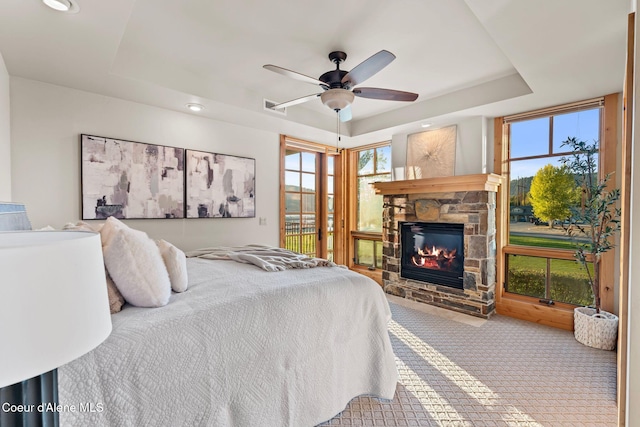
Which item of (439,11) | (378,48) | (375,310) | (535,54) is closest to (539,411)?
(375,310)

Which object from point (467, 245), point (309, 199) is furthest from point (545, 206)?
point (309, 199)

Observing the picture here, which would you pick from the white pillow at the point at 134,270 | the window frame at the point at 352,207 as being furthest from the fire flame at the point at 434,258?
the white pillow at the point at 134,270

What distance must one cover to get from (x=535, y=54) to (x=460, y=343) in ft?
7.89

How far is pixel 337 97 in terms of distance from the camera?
2.38 metres

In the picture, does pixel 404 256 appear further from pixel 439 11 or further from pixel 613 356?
pixel 439 11

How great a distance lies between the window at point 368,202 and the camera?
4930mm

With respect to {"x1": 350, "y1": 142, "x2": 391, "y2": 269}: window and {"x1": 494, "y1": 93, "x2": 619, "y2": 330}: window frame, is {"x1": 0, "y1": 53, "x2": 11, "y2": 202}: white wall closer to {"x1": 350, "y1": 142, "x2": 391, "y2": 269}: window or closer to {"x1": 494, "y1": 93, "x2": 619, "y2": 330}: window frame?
{"x1": 350, "y1": 142, "x2": 391, "y2": 269}: window

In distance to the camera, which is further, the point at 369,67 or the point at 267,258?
the point at 267,258

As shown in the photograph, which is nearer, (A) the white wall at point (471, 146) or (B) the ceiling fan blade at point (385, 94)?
(B) the ceiling fan blade at point (385, 94)

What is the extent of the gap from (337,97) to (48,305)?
224cm

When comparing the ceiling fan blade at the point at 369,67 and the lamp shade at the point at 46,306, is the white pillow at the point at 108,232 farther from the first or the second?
the ceiling fan blade at the point at 369,67

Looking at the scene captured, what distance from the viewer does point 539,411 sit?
184cm

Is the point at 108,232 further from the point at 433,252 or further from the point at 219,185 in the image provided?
the point at 433,252

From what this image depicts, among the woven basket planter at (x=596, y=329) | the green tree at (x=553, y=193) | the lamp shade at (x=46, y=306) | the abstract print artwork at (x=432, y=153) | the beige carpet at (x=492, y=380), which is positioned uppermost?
the abstract print artwork at (x=432, y=153)
